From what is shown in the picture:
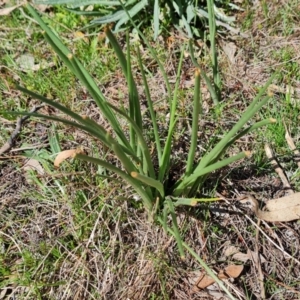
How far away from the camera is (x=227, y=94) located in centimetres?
175

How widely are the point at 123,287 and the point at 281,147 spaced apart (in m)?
0.71

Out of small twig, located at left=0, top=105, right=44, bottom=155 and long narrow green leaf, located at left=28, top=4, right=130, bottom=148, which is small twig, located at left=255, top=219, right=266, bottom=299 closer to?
long narrow green leaf, located at left=28, top=4, right=130, bottom=148

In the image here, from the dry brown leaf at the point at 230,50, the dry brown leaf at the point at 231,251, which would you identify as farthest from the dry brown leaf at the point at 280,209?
the dry brown leaf at the point at 230,50

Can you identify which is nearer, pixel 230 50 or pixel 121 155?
pixel 121 155

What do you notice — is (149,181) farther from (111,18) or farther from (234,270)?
(111,18)

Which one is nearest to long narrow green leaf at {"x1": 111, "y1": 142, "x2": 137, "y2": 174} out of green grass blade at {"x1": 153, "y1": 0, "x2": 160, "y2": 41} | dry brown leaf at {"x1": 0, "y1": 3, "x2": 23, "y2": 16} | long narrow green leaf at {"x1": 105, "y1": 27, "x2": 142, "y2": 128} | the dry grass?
long narrow green leaf at {"x1": 105, "y1": 27, "x2": 142, "y2": 128}

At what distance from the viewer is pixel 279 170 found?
155cm

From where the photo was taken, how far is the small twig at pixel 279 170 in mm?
1529

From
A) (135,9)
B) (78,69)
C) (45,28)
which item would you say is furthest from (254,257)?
(135,9)

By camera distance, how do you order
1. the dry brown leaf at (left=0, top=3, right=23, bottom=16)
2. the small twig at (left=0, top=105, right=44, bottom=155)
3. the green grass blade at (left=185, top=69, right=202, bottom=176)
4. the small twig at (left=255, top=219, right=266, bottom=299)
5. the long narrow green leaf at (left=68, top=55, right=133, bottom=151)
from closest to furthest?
the green grass blade at (left=185, top=69, right=202, bottom=176) < the long narrow green leaf at (left=68, top=55, right=133, bottom=151) < the small twig at (left=255, top=219, right=266, bottom=299) < the small twig at (left=0, top=105, right=44, bottom=155) < the dry brown leaf at (left=0, top=3, right=23, bottom=16)

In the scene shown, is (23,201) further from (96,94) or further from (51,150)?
(96,94)

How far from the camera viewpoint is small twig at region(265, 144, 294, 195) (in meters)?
1.53

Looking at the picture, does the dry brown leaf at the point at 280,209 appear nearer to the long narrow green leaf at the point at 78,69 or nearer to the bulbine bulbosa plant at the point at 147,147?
the bulbine bulbosa plant at the point at 147,147

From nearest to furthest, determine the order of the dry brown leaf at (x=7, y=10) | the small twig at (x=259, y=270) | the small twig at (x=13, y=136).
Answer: the small twig at (x=259, y=270) → the small twig at (x=13, y=136) → the dry brown leaf at (x=7, y=10)
